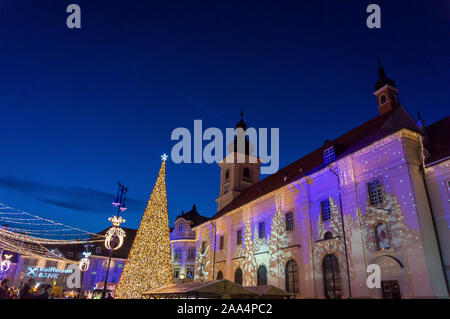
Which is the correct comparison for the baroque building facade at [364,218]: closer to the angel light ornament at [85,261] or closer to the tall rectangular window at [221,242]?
the tall rectangular window at [221,242]

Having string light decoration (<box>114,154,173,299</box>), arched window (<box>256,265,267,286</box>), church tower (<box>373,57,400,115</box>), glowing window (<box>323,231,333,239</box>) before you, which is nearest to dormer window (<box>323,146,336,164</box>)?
glowing window (<box>323,231,333,239</box>)

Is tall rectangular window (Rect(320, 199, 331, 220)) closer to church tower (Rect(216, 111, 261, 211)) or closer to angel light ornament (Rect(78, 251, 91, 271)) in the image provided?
church tower (Rect(216, 111, 261, 211))

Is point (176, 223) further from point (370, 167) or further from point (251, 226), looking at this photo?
point (370, 167)

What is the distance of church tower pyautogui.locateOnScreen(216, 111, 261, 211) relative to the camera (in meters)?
43.4

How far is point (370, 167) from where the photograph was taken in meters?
19.6

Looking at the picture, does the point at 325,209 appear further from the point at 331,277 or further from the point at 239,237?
the point at 239,237

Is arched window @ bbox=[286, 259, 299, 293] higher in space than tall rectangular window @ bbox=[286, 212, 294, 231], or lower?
lower

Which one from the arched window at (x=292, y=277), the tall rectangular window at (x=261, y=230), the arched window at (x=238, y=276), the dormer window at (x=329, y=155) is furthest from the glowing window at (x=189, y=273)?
the dormer window at (x=329, y=155)

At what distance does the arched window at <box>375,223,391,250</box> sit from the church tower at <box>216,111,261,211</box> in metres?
25.6

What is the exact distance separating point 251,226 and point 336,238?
11.6 metres

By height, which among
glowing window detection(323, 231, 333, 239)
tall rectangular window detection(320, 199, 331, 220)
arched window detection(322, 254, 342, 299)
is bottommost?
arched window detection(322, 254, 342, 299)

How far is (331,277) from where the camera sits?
20.6 meters
